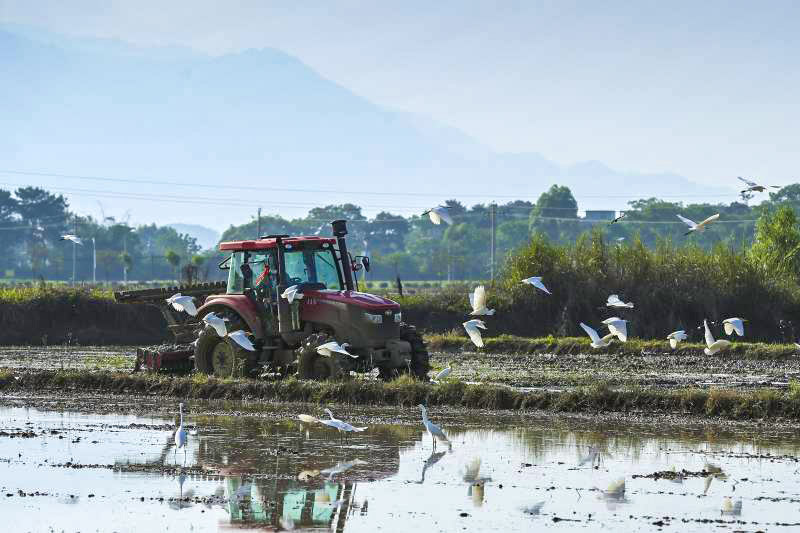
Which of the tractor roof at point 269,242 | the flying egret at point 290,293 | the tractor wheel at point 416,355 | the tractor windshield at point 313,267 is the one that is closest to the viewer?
the flying egret at point 290,293

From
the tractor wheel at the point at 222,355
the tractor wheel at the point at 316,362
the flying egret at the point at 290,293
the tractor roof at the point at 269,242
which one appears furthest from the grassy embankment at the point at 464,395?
the tractor roof at the point at 269,242

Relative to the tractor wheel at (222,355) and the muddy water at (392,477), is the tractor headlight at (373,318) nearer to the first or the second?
the tractor wheel at (222,355)

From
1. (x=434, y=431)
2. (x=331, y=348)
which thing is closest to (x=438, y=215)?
(x=331, y=348)

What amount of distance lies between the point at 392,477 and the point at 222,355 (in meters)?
8.82

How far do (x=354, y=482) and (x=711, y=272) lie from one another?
2452 centimetres

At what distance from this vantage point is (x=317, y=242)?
18.2 m

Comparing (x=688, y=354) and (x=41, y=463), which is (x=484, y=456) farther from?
(x=688, y=354)

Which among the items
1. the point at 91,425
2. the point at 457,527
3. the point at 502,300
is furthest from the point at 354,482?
the point at 502,300

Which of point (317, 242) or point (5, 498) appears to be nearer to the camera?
point (5, 498)

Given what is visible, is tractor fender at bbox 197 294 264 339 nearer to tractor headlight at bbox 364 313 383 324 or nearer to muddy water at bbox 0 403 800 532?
tractor headlight at bbox 364 313 383 324

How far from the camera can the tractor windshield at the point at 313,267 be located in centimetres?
1825

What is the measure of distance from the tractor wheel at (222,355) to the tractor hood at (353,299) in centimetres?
141

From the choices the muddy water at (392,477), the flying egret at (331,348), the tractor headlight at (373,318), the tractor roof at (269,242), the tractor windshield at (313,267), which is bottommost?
the muddy water at (392,477)

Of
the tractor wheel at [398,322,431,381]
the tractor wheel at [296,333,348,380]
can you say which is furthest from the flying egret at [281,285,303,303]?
→ the tractor wheel at [398,322,431,381]
